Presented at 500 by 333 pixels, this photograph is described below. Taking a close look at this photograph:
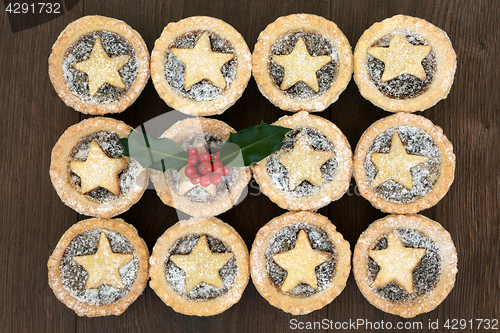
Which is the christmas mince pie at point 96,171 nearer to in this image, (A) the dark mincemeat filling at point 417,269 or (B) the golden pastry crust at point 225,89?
(B) the golden pastry crust at point 225,89

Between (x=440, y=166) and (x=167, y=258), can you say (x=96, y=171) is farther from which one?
(x=440, y=166)

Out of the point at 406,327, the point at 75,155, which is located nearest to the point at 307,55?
the point at 75,155

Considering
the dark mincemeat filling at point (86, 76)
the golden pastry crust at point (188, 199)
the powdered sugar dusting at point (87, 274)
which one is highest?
the dark mincemeat filling at point (86, 76)

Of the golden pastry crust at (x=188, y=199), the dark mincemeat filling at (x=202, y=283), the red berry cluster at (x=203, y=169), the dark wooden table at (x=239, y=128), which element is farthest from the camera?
the dark wooden table at (x=239, y=128)

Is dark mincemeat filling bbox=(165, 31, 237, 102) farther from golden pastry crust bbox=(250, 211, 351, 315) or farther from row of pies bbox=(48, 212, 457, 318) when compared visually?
golden pastry crust bbox=(250, 211, 351, 315)

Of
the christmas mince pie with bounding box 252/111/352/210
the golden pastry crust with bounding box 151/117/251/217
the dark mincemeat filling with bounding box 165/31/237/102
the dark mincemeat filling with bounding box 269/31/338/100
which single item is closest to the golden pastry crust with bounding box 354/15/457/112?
the dark mincemeat filling with bounding box 269/31/338/100

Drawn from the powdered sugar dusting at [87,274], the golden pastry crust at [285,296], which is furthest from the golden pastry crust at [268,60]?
the powdered sugar dusting at [87,274]

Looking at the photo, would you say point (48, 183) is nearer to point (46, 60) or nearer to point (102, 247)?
point (102, 247)
